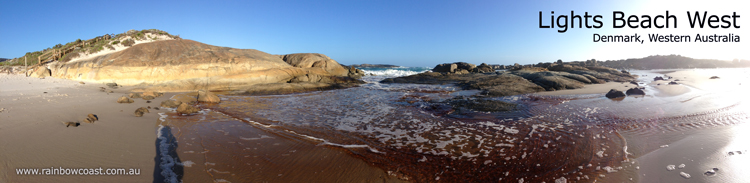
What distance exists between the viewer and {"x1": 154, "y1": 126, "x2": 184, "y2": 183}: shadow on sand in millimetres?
3234

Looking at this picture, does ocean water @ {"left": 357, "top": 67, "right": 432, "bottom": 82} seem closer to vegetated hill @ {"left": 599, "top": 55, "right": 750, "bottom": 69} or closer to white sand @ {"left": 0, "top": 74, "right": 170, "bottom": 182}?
white sand @ {"left": 0, "top": 74, "right": 170, "bottom": 182}

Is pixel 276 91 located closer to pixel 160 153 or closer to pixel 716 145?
pixel 160 153

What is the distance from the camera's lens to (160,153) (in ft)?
13.1

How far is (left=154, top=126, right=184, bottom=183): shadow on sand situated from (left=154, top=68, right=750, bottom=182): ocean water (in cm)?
10

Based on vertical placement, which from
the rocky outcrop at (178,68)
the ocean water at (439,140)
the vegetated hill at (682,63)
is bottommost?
the ocean water at (439,140)

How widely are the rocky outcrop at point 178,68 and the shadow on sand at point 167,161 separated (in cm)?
929

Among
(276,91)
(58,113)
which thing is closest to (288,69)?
(276,91)

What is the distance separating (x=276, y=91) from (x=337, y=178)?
10.4 m

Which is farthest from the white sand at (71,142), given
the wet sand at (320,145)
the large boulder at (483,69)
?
the large boulder at (483,69)

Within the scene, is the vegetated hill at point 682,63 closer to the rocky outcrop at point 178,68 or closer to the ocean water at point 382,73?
the ocean water at point 382,73

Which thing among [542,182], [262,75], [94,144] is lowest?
[542,182]

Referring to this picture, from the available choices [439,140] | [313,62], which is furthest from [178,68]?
[439,140]

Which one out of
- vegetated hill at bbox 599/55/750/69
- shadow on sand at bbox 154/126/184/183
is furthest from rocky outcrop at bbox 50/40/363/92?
vegetated hill at bbox 599/55/750/69

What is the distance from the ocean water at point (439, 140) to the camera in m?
3.56
